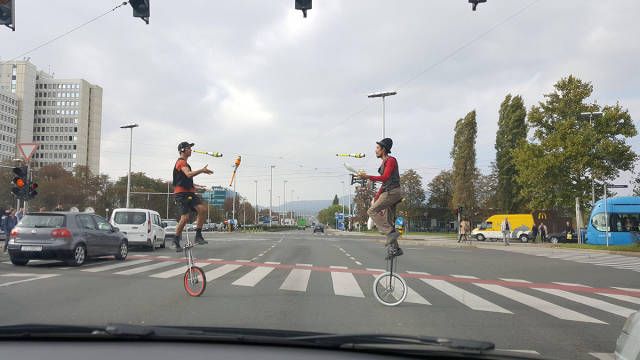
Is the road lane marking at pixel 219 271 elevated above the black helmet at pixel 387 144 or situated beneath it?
situated beneath

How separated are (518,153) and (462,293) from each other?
3109cm

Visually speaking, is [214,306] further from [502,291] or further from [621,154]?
[621,154]

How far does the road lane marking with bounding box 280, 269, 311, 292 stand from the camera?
9.60 m

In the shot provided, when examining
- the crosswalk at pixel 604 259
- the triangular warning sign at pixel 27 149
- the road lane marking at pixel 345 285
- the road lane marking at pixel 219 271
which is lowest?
the crosswalk at pixel 604 259

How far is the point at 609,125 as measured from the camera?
1393 inches

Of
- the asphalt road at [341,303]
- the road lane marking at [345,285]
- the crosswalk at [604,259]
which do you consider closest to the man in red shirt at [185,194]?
the asphalt road at [341,303]

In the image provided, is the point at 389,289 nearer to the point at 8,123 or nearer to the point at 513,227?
the point at 513,227

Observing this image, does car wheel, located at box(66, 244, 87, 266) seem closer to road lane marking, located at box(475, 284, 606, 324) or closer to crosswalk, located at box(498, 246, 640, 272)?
road lane marking, located at box(475, 284, 606, 324)

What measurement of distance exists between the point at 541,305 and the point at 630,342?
5590 millimetres

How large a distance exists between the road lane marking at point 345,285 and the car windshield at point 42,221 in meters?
7.46

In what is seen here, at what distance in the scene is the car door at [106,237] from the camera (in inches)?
592

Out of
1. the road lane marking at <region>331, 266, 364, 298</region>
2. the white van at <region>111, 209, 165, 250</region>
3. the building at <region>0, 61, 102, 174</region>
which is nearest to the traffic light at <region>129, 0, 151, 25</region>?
the road lane marking at <region>331, 266, 364, 298</region>

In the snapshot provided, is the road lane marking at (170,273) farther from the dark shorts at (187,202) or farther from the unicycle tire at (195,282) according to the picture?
the dark shorts at (187,202)

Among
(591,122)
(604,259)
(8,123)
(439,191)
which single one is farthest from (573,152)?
(8,123)
